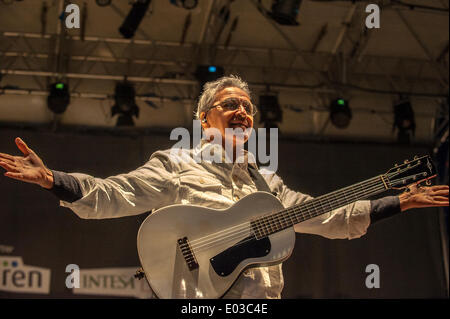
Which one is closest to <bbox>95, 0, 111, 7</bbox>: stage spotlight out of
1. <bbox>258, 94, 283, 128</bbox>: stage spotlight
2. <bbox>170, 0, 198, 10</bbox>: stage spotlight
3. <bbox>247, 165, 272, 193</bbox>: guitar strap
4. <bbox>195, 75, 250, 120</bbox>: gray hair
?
<bbox>170, 0, 198, 10</bbox>: stage spotlight

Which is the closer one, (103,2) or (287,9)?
(287,9)

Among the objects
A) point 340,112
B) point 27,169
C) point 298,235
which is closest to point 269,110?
point 340,112

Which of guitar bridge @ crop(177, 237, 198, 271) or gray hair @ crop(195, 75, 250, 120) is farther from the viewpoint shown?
gray hair @ crop(195, 75, 250, 120)

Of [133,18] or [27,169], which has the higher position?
[133,18]

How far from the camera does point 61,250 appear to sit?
22.3 feet

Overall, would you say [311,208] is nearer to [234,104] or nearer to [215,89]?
[234,104]

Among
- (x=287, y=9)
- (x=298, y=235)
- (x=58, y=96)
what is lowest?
(x=298, y=235)

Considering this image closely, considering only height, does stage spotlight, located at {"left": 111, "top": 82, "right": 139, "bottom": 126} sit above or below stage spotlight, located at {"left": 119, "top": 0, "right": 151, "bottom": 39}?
below

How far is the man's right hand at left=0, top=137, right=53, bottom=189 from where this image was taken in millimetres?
2049

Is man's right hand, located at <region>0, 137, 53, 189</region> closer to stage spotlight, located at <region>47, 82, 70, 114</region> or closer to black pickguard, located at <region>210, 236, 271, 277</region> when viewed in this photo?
black pickguard, located at <region>210, 236, 271, 277</region>

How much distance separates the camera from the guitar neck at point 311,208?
2.37 meters

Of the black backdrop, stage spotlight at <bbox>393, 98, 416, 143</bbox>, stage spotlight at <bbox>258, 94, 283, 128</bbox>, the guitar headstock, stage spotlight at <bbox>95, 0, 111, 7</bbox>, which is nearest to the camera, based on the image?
the guitar headstock

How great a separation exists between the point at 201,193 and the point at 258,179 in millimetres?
318

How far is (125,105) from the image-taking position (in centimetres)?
689
